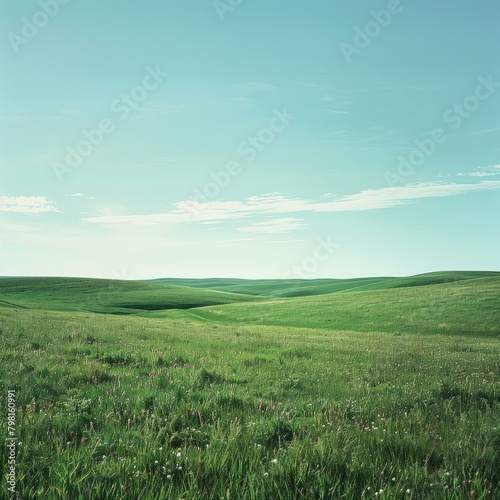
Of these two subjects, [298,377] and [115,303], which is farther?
[115,303]

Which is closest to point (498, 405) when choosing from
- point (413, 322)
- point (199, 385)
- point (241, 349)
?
point (199, 385)

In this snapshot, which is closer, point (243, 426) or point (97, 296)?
point (243, 426)

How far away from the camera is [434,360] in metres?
15.6

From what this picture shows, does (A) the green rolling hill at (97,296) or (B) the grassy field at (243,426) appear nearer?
(B) the grassy field at (243,426)

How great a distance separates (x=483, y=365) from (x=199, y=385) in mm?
11131

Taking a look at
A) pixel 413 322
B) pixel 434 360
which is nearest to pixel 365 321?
pixel 413 322

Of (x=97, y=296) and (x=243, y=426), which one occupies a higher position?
(x=243, y=426)

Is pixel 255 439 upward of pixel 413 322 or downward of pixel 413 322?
upward

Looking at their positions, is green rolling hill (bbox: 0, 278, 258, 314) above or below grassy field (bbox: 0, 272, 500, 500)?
below

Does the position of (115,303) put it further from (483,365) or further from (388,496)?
(388,496)

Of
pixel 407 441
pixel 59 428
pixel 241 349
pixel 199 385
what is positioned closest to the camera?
pixel 407 441

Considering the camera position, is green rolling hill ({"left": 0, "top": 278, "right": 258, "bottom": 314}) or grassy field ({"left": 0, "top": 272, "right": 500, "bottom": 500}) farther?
green rolling hill ({"left": 0, "top": 278, "right": 258, "bottom": 314})

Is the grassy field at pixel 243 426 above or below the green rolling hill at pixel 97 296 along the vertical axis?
above

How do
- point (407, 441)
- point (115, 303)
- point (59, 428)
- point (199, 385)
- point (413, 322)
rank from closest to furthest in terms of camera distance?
point (407, 441) < point (59, 428) < point (199, 385) < point (413, 322) < point (115, 303)
